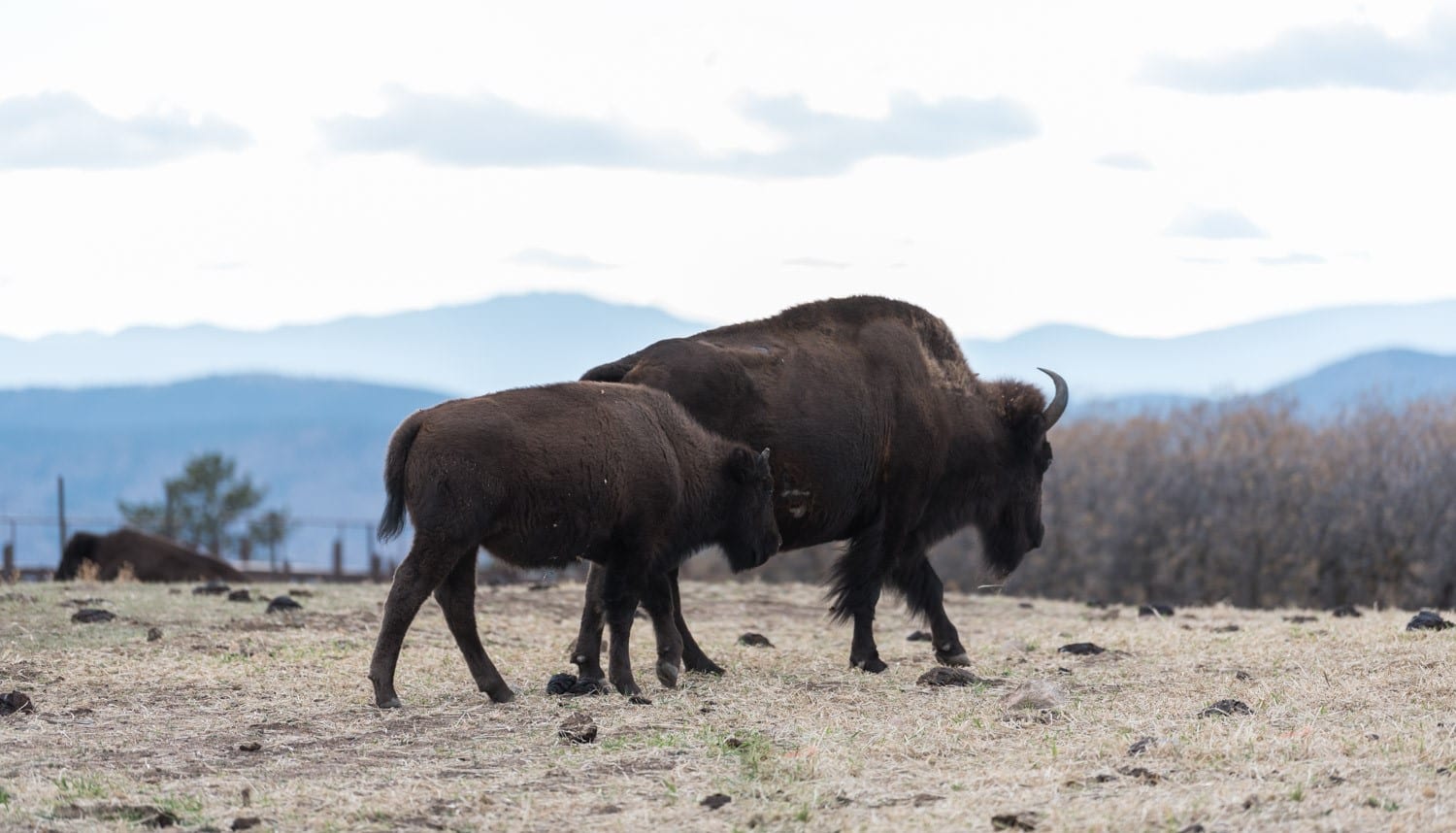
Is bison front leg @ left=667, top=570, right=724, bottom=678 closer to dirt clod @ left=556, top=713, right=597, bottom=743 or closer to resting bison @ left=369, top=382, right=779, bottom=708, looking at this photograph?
resting bison @ left=369, top=382, right=779, bottom=708

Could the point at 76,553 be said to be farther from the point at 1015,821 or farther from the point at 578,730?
the point at 1015,821

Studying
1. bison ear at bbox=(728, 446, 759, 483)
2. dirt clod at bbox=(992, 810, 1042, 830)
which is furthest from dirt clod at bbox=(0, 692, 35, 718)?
dirt clod at bbox=(992, 810, 1042, 830)

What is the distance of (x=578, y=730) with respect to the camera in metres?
7.59

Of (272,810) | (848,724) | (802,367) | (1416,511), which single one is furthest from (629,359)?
(1416,511)

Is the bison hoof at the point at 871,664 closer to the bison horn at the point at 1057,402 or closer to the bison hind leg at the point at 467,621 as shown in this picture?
the bison horn at the point at 1057,402

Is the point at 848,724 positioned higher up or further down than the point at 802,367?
further down

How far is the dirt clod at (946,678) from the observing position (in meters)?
9.66

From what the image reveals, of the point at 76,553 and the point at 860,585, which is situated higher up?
the point at 860,585

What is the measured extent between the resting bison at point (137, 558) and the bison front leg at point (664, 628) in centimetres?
1100

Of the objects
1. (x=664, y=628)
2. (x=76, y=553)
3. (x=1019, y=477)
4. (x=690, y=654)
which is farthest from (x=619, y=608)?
(x=76, y=553)

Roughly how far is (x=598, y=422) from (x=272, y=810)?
3.32 m

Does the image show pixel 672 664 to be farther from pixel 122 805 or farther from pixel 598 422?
pixel 122 805

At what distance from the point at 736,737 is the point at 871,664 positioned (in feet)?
11.3

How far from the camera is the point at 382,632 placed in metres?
8.65
